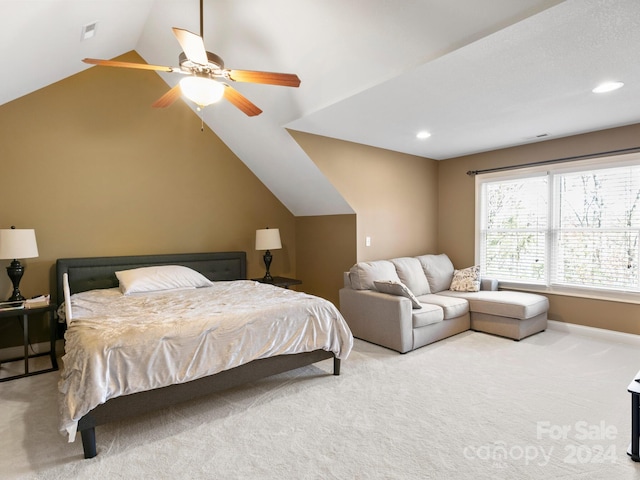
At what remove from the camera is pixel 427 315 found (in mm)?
3811

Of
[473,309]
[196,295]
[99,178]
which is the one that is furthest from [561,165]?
[99,178]

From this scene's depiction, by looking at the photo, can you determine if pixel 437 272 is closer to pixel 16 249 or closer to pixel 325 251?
pixel 325 251

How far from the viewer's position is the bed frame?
2133 mm

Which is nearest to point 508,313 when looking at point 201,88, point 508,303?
point 508,303

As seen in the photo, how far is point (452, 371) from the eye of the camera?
10.6 ft

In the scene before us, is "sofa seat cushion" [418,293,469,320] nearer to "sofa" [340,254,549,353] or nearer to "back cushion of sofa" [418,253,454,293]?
"sofa" [340,254,549,353]

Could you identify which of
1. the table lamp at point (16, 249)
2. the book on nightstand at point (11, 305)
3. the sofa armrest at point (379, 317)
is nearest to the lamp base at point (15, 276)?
the table lamp at point (16, 249)

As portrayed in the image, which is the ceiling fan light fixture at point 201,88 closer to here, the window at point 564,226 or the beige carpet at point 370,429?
the beige carpet at point 370,429

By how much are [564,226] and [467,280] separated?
1344mm

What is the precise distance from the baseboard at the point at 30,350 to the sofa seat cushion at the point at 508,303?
467cm

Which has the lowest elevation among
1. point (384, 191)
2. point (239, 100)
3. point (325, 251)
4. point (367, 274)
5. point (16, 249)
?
point (367, 274)

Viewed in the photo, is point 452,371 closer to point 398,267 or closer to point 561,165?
point 398,267

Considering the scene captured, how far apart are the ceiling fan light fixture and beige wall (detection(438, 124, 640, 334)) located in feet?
13.4

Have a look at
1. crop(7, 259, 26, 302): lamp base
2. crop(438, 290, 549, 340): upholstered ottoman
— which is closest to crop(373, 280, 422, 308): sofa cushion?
crop(438, 290, 549, 340): upholstered ottoman
